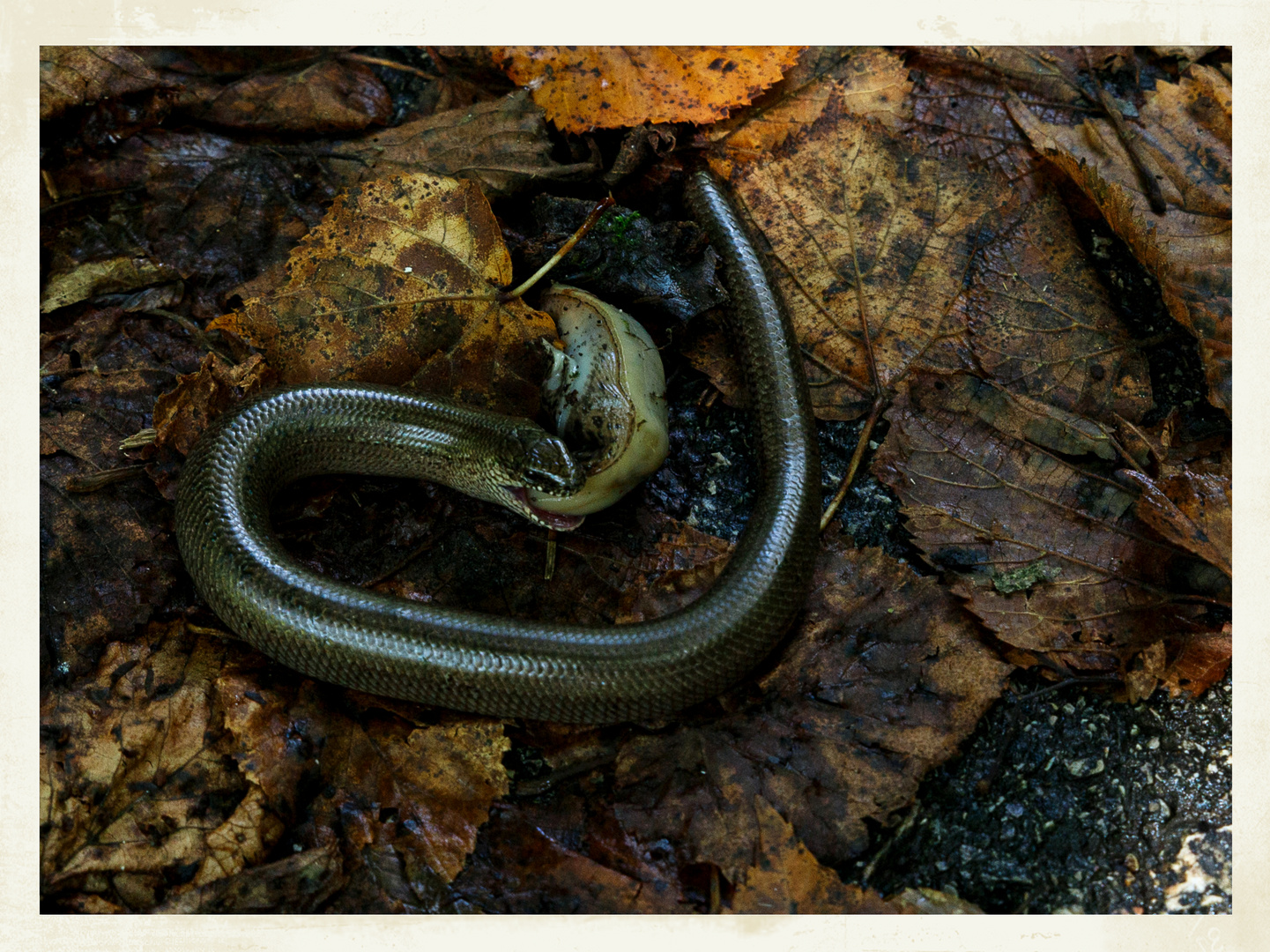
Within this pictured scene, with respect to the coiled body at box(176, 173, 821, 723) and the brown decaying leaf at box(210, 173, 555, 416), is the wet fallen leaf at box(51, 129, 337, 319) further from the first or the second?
the coiled body at box(176, 173, 821, 723)

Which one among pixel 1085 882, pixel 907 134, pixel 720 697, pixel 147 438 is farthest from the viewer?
pixel 907 134

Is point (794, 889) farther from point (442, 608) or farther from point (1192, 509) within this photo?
point (1192, 509)

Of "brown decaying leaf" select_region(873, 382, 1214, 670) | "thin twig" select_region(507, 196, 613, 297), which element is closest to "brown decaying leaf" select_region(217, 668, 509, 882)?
"thin twig" select_region(507, 196, 613, 297)

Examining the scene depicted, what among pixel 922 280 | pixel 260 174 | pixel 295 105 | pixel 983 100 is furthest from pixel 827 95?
pixel 260 174

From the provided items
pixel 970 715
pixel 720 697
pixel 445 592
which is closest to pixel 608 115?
pixel 445 592

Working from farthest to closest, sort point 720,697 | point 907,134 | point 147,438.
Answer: point 907,134 < point 147,438 < point 720,697

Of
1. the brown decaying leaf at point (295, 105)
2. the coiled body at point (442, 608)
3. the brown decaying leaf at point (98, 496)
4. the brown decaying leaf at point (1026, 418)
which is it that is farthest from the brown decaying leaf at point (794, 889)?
the brown decaying leaf at point (295, 105)

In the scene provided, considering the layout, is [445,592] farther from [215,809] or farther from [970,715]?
[970,715]
